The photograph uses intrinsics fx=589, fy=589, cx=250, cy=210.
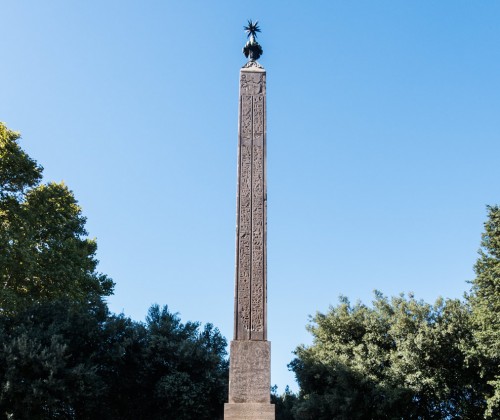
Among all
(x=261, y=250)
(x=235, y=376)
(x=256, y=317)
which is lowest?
(x=235, y=376)

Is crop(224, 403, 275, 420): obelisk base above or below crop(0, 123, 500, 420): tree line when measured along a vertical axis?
below

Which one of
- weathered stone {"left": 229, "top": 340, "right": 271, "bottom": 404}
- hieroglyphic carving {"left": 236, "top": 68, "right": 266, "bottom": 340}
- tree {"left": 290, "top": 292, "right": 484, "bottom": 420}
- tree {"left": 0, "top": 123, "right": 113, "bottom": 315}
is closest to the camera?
weathered stone {"left": 229, "top": 340, "right": 271, "bottom": 404}

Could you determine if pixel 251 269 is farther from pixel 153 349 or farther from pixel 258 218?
pixel 153 349

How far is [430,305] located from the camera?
19016 mm

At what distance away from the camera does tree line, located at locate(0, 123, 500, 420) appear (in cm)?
1497

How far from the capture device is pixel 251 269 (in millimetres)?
9148

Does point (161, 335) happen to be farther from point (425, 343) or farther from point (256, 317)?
point (256, 317)

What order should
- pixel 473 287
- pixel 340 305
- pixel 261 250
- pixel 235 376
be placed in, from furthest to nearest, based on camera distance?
pixel 340 305
pixel 473 287
pixel 261 250
pixel 235 376

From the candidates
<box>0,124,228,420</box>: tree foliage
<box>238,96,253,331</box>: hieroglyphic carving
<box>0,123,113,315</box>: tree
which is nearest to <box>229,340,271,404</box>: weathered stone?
<box>238,96,253,331</box>: hieroglyphic carving

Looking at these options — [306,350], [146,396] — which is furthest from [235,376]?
[306,350]

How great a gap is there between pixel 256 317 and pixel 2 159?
37.4ft

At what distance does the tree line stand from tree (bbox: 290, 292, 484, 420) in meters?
0.04

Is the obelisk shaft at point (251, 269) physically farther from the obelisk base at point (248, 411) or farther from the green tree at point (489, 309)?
the green tree at point (489, 309)

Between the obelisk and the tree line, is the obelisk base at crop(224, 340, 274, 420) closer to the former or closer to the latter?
the obelisk
